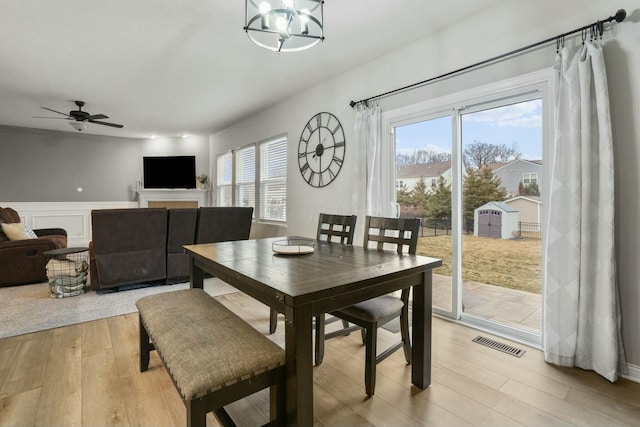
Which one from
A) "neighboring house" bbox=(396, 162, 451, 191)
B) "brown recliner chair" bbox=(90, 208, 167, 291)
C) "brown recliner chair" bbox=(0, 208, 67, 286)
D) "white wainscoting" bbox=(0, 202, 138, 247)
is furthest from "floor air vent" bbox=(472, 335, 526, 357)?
"white wainscoting" bbox=(0, 202, 138, 247)

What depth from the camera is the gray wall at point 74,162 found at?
252 inches

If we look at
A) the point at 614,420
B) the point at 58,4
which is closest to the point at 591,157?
the point at 614,420

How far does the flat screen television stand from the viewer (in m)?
7.23

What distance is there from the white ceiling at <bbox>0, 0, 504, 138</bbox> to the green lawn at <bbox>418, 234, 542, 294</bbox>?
73.6 inches

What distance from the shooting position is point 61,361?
81.2 inches

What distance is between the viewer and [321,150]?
402 cm

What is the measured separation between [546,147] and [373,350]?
6.05 feet

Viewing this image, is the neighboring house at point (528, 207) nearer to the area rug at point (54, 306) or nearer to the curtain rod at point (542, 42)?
the curtain rod at point (542, 42)

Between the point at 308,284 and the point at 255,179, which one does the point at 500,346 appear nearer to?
the point at 308,284

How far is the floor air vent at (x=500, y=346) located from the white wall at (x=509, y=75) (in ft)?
1.90

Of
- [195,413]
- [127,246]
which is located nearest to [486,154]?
[195,413]

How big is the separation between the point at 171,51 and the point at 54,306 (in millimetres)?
2819

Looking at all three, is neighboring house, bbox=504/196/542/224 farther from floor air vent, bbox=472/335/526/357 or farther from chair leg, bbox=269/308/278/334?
chair leg, bbox=269/308/278/334

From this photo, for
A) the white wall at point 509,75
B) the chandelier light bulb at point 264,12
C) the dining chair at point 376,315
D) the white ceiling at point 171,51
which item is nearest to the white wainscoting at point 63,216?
the white ceiling at point 171,51
